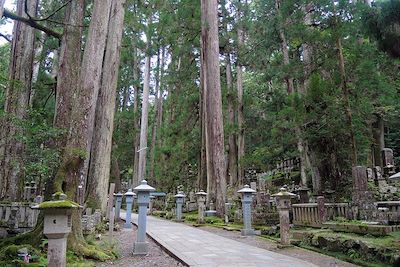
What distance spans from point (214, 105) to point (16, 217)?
7978 mm

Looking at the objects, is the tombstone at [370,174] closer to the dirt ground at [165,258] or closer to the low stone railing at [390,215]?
the low stone railing at [390,215]

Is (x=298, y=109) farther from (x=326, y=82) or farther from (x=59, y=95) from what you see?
(x=59, y=95)

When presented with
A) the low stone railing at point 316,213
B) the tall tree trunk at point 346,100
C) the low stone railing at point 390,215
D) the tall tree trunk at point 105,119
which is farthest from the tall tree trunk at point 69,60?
the tall tree trunk at point 346,100

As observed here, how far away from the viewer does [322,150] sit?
12031 mm

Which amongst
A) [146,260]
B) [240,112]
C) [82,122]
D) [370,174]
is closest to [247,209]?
[146,260]

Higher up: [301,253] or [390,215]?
[390,215]

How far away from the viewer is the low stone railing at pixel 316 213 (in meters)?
8.30

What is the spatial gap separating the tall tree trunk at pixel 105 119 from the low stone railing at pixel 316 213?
649cm

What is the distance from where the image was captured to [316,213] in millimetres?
8430

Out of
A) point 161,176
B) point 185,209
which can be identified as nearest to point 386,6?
point 185,209

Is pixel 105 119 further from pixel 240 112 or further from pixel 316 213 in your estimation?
pixel 240 112

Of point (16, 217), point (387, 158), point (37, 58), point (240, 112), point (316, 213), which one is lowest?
point (16, 217)

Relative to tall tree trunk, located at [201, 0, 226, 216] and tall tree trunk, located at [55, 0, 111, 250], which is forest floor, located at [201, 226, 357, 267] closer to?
tall tree trunk, located at [55, 0, 111, 250]

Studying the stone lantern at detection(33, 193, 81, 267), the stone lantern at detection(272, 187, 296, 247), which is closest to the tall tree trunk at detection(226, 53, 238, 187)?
the stone lantern at detection(272, 187, 296, 247)
